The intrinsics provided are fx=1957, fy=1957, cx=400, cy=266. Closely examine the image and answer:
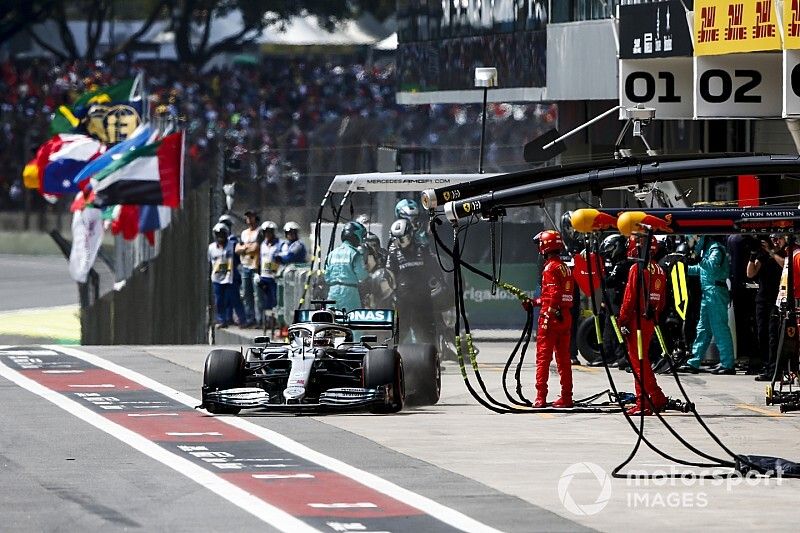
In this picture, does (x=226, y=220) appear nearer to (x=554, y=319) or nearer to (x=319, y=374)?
(x=319, y=374)

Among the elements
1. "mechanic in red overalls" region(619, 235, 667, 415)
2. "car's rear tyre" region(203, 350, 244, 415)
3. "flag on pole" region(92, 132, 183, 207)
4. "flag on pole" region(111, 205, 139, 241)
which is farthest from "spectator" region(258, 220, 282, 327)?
"mechanic in red overalls" region(619, 235, 667, 415)

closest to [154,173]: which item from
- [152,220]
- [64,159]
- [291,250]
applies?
[152,220]

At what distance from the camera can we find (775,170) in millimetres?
13734

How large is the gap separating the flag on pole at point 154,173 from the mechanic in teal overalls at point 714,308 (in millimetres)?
9979

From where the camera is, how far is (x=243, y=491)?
489 inches

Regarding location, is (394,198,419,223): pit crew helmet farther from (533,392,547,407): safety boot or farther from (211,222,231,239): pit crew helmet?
(533,392,547,407): safety boot

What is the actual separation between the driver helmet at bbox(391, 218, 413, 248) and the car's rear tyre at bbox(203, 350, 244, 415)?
5746 millimetres

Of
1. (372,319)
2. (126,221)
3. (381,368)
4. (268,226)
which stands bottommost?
(381,368)

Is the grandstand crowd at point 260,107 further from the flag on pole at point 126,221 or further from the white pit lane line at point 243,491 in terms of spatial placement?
the white pit lane line at point 243,491

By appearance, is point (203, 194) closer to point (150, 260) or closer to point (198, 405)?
point (150, 260)

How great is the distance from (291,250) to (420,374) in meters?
8.82

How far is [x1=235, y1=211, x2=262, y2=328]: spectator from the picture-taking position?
27.1 meters

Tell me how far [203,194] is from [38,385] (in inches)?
314

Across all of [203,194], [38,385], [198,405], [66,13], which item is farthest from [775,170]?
[66,13]
